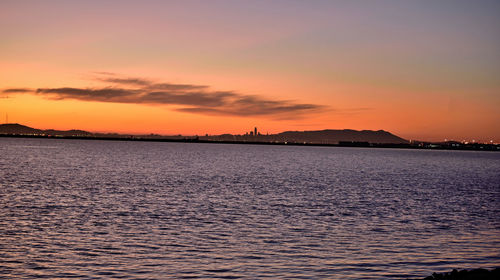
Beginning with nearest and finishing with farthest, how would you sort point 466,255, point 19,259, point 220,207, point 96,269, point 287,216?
point 96,269 < point 19,259 < point 466,255 < point 287,216 < point 220,207

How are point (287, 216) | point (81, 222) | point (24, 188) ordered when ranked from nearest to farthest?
point (81, 222)
point (287, 216)
point (24, 188)

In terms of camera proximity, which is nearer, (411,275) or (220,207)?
(411,275)

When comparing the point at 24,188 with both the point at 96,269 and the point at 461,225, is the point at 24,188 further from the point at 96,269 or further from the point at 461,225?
the point at 461,225

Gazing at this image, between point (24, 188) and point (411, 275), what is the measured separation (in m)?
48.6

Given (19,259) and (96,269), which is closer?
(96,269)

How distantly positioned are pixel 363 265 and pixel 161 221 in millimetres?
16746

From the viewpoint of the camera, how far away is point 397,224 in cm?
3666

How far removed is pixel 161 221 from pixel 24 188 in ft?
96.9

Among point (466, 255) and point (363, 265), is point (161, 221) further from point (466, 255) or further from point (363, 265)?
point (466, 255)

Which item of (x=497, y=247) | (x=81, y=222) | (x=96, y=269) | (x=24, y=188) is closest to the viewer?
(x=96, y=269)

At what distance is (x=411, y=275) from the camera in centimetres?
2222

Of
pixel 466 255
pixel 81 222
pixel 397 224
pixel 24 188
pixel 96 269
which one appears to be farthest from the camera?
pixel 24 188

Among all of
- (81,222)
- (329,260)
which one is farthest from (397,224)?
(81,222)

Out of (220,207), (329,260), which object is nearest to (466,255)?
(329,260)
